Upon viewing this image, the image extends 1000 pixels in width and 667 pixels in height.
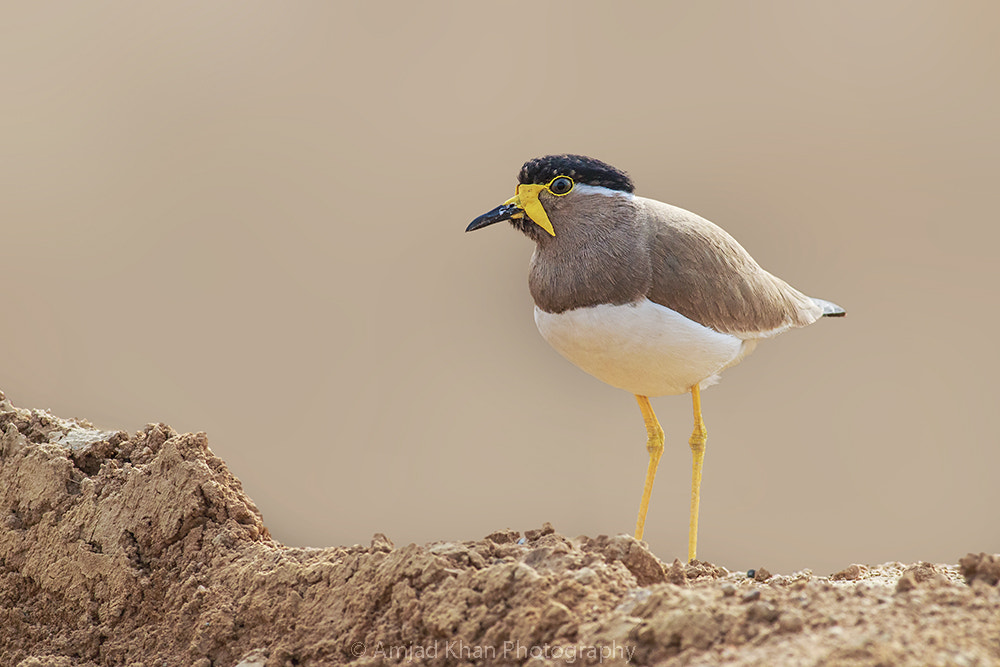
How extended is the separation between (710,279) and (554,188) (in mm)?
761

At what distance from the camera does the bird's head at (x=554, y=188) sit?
3.99 metres

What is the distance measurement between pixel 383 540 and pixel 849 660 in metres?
1.55

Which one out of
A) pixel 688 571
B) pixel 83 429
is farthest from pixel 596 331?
pixel 83 429

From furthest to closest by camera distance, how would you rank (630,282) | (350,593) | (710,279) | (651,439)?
(651,439) → (710,279) → (630,282) → (350,593)

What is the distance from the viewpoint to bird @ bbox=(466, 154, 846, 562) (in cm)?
380

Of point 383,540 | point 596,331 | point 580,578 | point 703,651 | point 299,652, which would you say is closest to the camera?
point 703,651

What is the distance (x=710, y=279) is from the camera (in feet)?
12.9

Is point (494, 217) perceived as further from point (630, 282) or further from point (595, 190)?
point (630, 282)

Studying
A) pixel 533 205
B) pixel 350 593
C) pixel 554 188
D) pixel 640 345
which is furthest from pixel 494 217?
pixel 350 593

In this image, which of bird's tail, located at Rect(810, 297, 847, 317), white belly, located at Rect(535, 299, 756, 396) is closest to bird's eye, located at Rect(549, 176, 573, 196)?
white belly, located at Rect(535, 299, 756, 396)

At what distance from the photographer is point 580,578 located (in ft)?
8.43

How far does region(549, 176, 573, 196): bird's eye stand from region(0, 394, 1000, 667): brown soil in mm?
1562

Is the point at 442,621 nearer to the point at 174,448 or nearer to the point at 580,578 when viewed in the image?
the point at 580,578

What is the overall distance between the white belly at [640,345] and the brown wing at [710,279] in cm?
7
